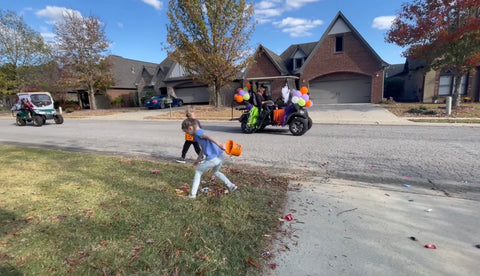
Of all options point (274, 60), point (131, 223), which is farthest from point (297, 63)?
point (131, 223)

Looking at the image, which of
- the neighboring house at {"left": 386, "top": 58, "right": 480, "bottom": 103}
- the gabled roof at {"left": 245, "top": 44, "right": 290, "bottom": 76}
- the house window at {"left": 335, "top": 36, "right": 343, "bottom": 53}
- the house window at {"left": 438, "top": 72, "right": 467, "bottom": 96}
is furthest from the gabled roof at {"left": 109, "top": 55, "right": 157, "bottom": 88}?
the house window at {"left": 438, "top": 72, "right": 467, "bottom": 96}

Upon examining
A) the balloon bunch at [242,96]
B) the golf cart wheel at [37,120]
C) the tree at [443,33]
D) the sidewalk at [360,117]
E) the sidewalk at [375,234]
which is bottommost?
the sidewalk at [375,234]

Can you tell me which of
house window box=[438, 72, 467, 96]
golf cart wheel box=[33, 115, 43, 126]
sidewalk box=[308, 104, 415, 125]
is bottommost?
sidewalk box=[308, 104, 415, 125]

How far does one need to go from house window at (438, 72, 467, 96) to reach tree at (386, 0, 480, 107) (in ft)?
24.3

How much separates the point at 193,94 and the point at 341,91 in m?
17.4

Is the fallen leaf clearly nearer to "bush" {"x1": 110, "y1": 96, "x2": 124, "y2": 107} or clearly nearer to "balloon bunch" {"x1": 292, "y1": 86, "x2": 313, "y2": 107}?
"balloon bunch" {"x1": 292, "y1": 86, "x2": 313, "y2": 107}

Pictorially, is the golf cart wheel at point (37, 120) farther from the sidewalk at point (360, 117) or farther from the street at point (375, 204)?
the sidewalk at point (360, 117)

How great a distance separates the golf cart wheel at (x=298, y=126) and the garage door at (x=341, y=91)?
17.0m

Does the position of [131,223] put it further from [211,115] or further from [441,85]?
[441,85]

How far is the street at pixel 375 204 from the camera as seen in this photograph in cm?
241

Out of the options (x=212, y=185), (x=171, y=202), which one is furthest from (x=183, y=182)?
(x=171, y=202)

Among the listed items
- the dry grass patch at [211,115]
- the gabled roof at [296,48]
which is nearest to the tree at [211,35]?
the dry grass patch at [211,115]

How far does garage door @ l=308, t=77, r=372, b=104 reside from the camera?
23.2 m

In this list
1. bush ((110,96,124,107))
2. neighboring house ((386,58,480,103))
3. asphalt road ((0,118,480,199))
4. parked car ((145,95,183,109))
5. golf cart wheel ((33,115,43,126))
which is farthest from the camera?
bush ((110,96,124,107))
